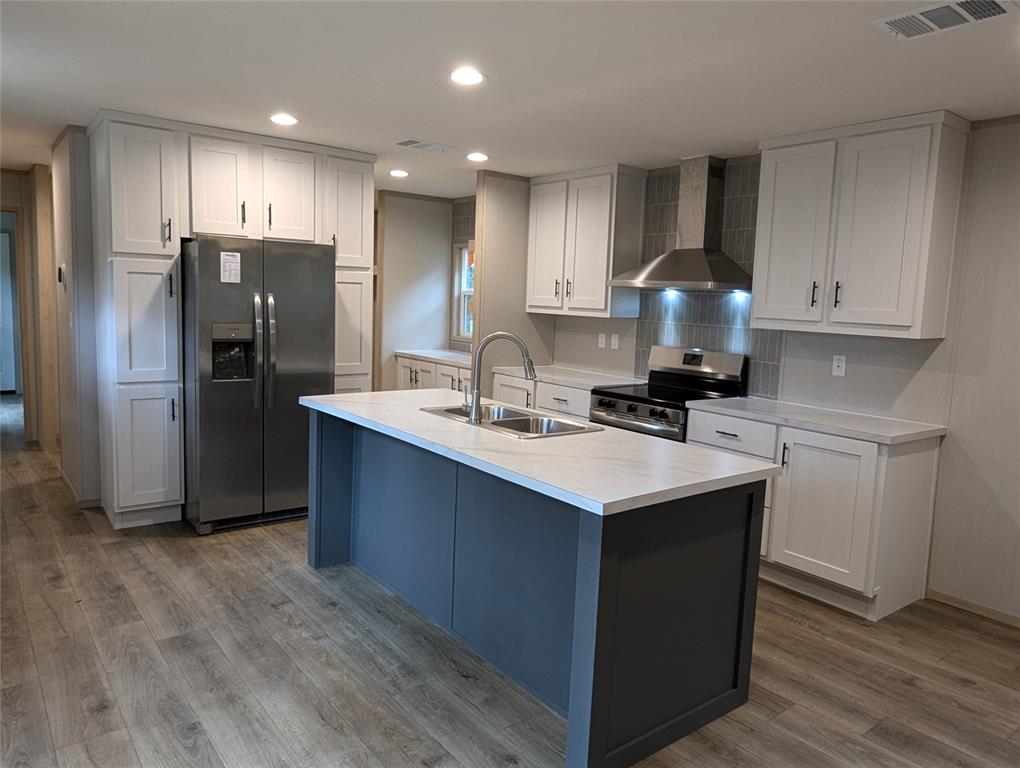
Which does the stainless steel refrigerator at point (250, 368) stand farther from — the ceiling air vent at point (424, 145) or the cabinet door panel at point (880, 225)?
the cabinet door panel at point (880, 225)

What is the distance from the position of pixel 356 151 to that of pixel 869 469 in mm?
3539

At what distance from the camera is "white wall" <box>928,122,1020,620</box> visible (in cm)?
338

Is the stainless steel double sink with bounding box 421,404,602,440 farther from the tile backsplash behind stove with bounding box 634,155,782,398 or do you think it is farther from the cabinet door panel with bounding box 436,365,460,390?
the cabinet door panel with bounding box 436,365,460,390

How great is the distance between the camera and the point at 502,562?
268cm

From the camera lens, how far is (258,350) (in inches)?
165

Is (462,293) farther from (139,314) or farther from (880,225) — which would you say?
(880,225)

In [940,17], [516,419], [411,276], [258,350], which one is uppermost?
[940,17]

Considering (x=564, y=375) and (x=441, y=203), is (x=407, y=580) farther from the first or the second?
(x=441, y=203)

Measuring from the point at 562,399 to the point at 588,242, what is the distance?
44.0 inches

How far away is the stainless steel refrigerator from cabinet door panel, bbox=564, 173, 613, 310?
1741mm

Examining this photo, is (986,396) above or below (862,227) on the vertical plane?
below

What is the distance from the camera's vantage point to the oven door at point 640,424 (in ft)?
13.6

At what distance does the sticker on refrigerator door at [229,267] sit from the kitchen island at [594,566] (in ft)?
4.36

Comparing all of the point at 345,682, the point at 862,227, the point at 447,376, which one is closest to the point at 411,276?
the point at 447,376
